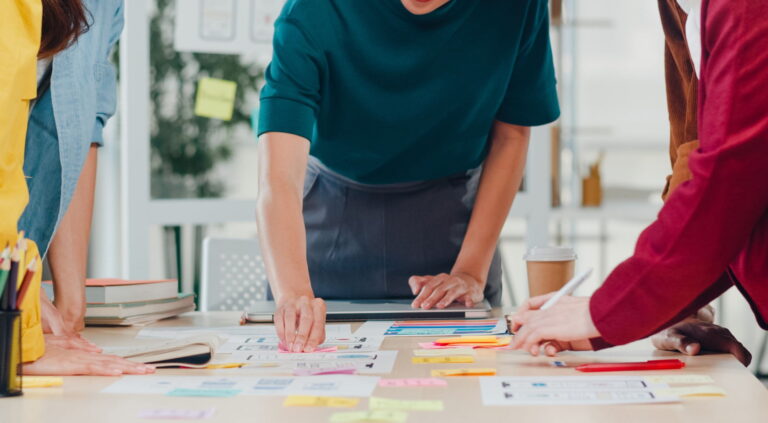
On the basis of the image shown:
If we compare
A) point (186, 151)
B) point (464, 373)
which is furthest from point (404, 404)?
point (186, 151)

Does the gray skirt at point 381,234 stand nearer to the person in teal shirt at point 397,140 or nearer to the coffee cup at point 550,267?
the person in teal shirt at point 397,140

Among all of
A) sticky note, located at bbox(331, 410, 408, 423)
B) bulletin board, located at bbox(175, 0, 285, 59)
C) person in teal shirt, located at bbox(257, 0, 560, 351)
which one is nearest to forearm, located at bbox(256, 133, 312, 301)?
person in teal shirt, located at bbox(257, 0, 560, 351)

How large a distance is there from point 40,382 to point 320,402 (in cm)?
36

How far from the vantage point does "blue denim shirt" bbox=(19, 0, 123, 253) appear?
1.35m

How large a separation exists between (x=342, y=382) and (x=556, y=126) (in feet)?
9.48

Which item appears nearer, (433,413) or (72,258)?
(433,413)

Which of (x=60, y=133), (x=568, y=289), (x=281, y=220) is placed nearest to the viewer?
(x=568, y=289)

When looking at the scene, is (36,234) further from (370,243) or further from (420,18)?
(420,18)

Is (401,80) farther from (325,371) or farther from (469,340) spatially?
(325,371)

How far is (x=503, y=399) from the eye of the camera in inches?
35.5

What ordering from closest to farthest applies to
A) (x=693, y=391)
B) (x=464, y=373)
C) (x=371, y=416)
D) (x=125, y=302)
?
(x=371, y=416)
(x=693, y=391)
(x=464, y=373)
(x=125, y=302)

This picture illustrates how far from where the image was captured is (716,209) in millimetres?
897

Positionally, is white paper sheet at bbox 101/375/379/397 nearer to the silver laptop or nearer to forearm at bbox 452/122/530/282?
the silver laptop

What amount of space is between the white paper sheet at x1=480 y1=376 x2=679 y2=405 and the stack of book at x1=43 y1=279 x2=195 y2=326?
0.81 metres
